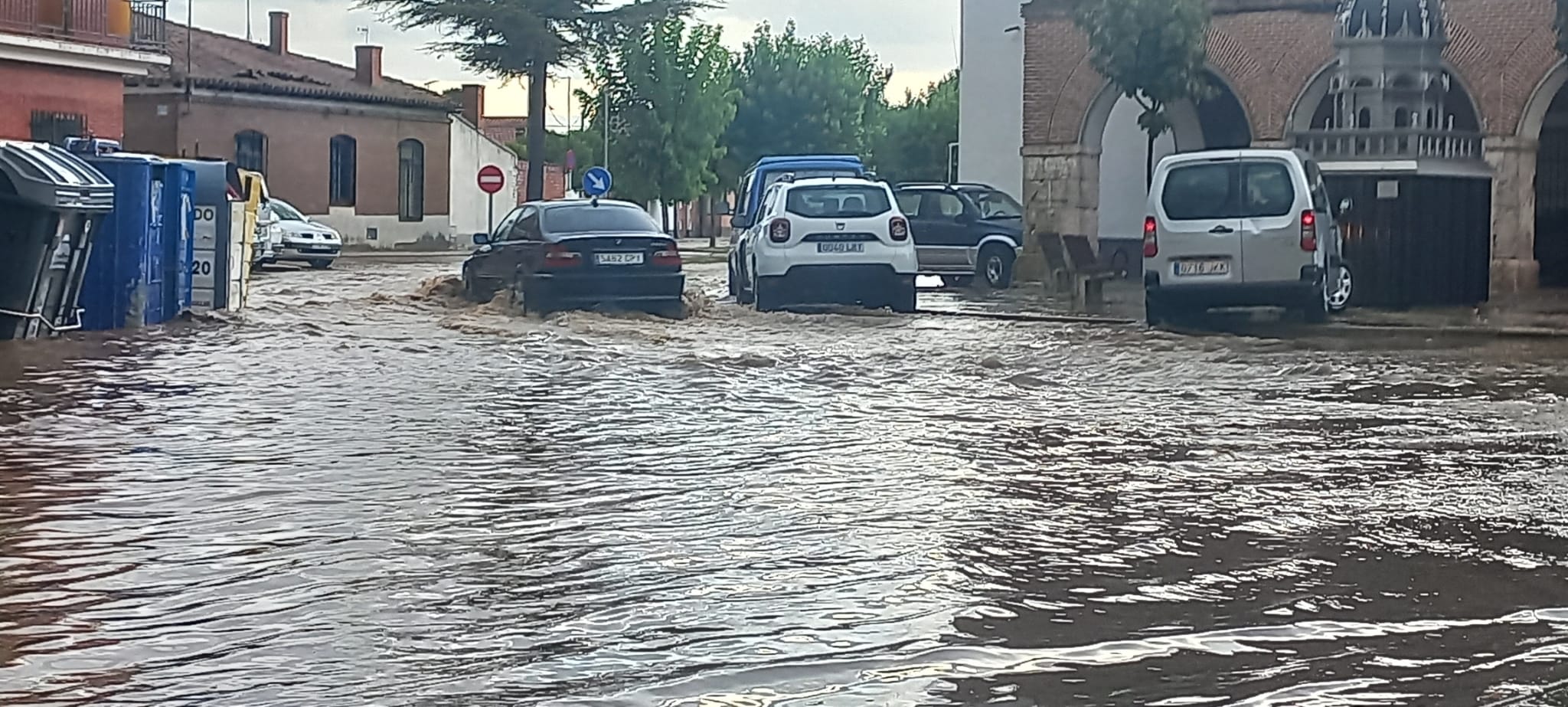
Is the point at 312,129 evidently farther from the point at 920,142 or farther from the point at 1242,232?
the point at 1242,232

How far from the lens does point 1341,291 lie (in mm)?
20922

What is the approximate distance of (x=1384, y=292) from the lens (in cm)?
2166

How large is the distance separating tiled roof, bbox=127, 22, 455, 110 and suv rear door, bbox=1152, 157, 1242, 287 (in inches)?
1237

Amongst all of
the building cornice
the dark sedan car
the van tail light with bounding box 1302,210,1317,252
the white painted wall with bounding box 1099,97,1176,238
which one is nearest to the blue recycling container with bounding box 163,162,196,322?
the dark sedan car

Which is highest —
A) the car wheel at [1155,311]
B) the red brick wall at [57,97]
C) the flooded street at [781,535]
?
the red brick wall at [57,97]

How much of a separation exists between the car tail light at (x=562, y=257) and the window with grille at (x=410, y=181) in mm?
33810

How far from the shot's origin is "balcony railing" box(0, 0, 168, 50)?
31328 millimetres

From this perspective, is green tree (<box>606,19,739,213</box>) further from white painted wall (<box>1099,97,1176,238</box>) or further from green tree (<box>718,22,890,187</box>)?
white painted wall (<box>1099,97,1176,238</box>)

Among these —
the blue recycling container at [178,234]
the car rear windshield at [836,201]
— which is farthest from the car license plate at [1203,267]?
the blue recycling container at [178,234]

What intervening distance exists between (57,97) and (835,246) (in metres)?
17.1

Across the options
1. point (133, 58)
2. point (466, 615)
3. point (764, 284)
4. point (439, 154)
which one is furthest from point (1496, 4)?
point (439, 154)

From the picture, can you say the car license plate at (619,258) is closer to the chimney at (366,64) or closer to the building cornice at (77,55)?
the building cornice at (77,55)

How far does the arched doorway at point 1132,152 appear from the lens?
3362 cm

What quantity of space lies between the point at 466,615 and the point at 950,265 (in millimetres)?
23682
